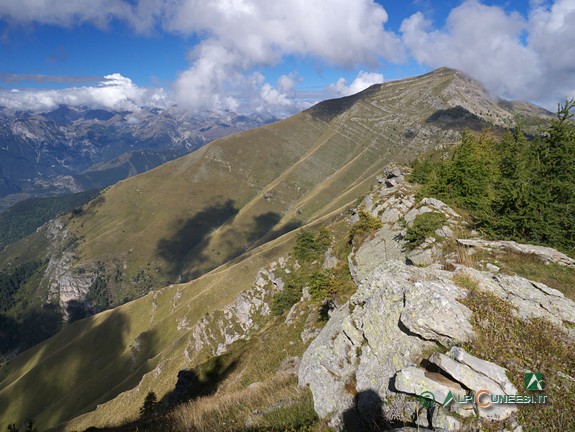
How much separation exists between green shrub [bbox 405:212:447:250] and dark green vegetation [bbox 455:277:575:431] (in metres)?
13.1

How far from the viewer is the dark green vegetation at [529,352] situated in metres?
7.30

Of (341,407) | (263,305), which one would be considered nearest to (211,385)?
(341,407)

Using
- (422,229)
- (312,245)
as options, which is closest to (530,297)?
(422,229)

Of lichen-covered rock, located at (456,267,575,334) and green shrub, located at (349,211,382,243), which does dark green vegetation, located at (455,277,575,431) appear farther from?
green shrub, located at (349,211,382,243)

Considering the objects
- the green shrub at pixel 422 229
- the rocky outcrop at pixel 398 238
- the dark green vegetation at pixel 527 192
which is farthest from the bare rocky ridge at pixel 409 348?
the dark green vegetation at pixel 527 192

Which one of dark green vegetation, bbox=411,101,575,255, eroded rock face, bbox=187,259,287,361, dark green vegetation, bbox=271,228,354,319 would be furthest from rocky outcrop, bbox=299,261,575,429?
eroded rock face, bbox=187,259,287,361

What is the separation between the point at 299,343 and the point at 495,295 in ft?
55.7

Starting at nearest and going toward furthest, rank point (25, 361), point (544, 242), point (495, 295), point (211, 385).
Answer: point (495, 295) → point (544, 242) → point (211, 385) → point (25, 361)

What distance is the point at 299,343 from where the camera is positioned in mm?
25578

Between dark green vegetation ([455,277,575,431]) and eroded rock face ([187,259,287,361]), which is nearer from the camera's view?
dark green vegetation ([455,277,575,431])

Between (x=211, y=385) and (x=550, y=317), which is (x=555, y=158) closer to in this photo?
(x=550, y=317)

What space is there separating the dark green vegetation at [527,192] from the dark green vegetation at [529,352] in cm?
1385

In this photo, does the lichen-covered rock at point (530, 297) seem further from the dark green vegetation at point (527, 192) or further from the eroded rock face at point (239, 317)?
the eroded rock face at point (239, 317)

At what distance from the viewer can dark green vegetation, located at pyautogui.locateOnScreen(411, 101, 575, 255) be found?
21.6 m
